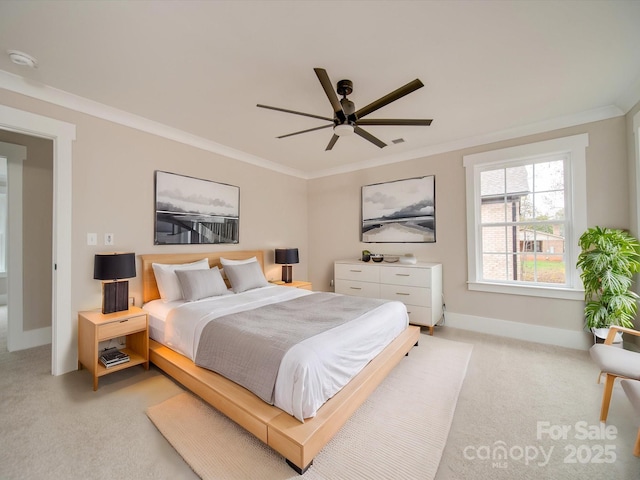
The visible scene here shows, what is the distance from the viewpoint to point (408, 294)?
12.4 ft

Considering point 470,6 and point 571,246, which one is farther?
point 571,246

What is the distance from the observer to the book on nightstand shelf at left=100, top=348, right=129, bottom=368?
243 cm

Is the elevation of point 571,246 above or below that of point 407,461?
above

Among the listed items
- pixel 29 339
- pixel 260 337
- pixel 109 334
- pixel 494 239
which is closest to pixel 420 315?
pixel 494 239

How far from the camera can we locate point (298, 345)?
1770mm

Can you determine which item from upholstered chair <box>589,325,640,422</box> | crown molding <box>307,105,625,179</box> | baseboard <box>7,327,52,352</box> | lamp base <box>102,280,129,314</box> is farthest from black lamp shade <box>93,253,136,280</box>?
upholstered chair <box>589,325,640,422</box>

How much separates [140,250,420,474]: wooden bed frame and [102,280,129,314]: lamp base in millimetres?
475

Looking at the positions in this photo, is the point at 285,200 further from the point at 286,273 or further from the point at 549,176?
the point at 549,176

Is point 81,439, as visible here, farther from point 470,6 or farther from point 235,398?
point 470,6

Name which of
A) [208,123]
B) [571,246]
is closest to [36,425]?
[208,123]

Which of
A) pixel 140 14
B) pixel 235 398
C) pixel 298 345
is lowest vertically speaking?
pixel 235 398

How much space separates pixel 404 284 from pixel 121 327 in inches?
131

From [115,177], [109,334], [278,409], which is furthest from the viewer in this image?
[115,177]

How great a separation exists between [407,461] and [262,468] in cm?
85
